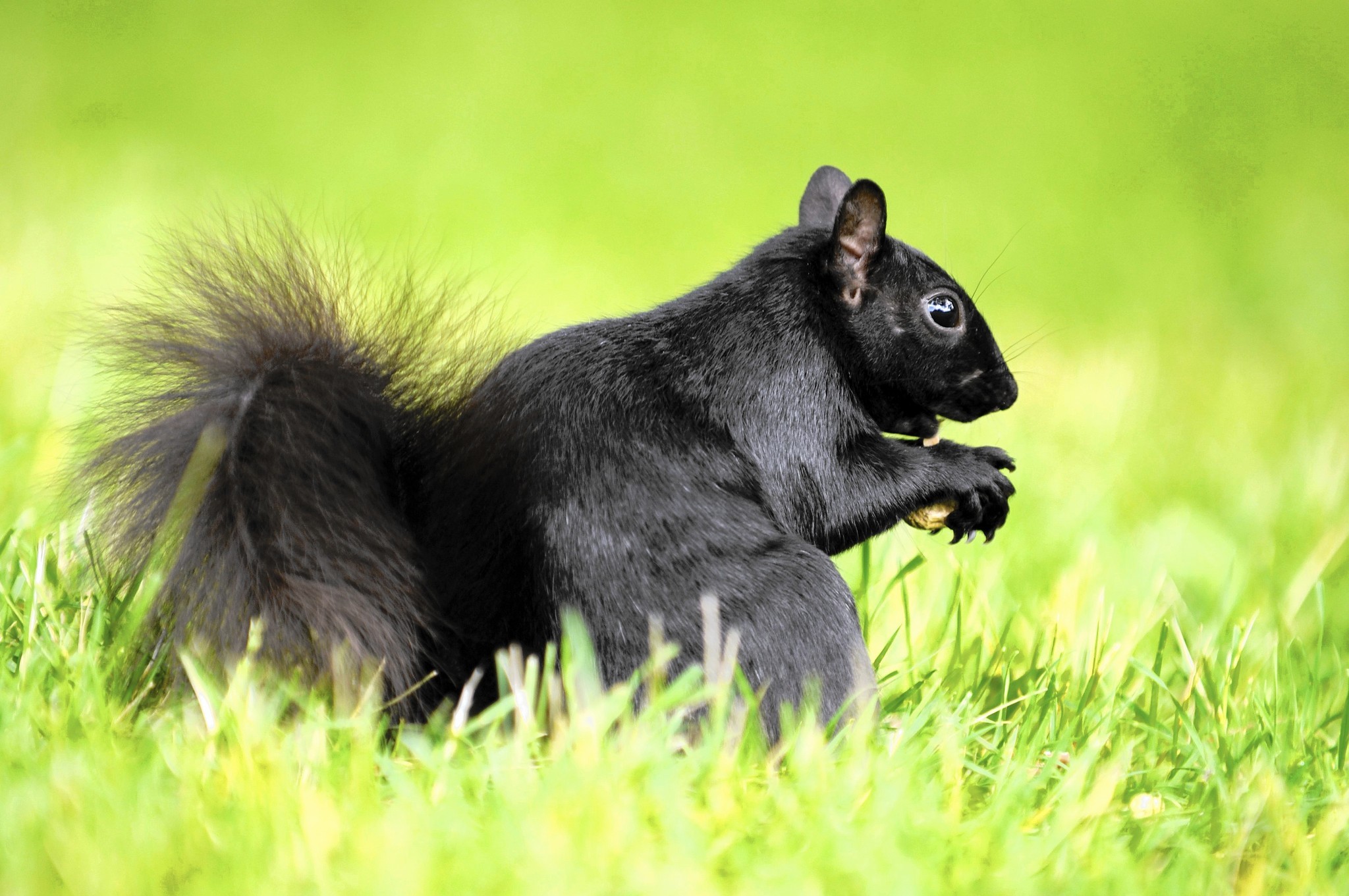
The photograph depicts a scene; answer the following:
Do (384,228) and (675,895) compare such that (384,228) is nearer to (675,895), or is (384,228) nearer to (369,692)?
(369,692)

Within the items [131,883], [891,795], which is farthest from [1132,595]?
[131,883]

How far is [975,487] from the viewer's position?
2377 millimetres

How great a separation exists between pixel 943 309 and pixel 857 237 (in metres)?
0.25

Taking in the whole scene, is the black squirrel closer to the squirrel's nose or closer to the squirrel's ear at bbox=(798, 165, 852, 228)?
the squirrel's nose

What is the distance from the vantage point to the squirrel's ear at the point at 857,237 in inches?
94.0

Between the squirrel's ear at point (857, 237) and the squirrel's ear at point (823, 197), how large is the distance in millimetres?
334

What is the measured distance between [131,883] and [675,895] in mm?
634

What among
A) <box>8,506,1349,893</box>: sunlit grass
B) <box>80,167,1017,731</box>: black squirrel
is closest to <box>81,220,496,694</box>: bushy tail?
<box>80,167,1017,731</box>: black squirrel

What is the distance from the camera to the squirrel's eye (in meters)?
2.48

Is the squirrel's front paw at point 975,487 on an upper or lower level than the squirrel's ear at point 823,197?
lower

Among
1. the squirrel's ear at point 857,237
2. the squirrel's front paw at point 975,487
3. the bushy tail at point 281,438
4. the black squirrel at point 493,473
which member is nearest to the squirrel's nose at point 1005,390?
the squirrel's front paw at point 975,487

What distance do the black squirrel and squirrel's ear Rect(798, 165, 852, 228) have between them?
46cm

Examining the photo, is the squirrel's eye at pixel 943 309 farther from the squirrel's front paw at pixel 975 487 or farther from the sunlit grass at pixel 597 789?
the sunlit grass at pixel 597 789

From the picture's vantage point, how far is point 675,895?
1.42 meters
